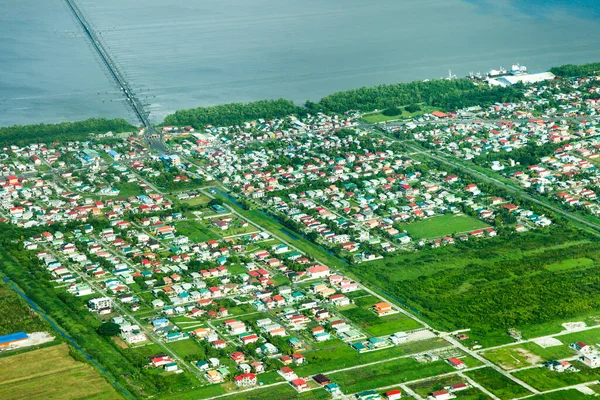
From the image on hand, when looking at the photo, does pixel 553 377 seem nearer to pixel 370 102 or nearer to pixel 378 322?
pixel 378 322

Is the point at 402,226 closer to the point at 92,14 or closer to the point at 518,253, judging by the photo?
the point at 518,253

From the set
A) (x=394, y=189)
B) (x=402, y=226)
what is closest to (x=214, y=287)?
(x=402, y=226)

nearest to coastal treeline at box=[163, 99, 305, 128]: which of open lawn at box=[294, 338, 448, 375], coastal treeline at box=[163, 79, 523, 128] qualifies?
coastal treeline at box=[163, 79, 523, 128]

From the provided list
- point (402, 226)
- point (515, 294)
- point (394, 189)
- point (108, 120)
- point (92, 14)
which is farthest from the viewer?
point (92, 14)

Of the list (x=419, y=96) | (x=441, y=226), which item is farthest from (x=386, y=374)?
(x=419, y=96)

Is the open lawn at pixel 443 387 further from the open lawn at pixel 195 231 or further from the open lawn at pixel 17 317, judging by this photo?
the open lawn at pixel 195 231

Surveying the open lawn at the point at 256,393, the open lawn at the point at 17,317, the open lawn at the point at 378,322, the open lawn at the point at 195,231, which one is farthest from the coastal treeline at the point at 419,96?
the open lawn at the point at 256,393
